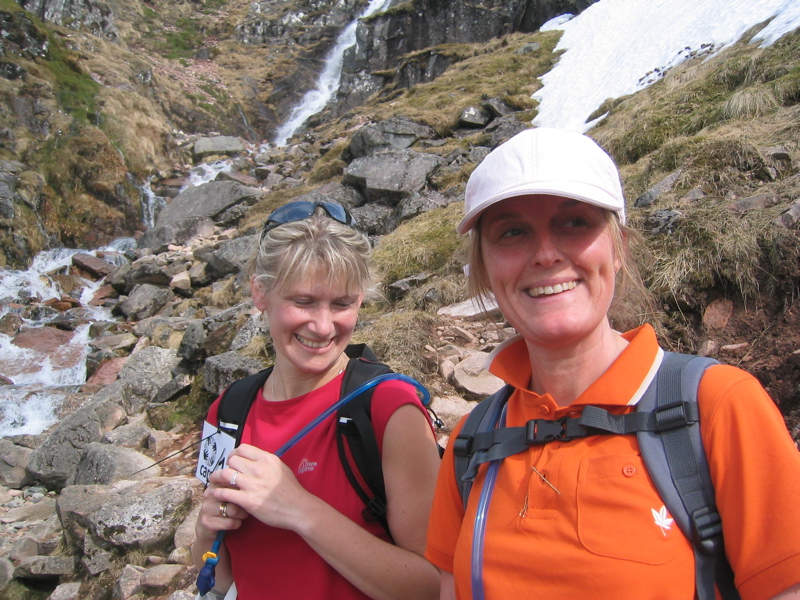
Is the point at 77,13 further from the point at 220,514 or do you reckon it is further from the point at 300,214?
the point at 220,514

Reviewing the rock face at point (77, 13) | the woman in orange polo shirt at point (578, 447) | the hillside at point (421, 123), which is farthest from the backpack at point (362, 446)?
the rock face at point (77, 13)

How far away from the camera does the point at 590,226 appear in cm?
138

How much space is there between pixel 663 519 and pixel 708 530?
8cm

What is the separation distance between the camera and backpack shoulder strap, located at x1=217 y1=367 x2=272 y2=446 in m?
2.04

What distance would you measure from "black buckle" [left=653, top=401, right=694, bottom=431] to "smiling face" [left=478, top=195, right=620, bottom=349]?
1.01 ft

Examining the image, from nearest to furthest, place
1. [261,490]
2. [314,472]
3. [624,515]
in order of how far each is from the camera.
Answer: [624,515], [261,490], [314,472]

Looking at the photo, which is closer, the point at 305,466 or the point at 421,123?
the point at 305,466

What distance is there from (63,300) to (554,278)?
51.6 feet

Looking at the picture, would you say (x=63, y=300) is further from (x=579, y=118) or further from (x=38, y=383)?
(x=579, y=118)

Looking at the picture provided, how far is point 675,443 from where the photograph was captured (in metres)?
1.08

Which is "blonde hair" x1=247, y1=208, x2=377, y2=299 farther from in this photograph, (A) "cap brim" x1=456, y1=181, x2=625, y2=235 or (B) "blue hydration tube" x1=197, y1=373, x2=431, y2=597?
(A) "cap brim" x1=456, y1=181, x2=625, y2=235

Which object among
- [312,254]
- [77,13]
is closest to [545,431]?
[312,254]

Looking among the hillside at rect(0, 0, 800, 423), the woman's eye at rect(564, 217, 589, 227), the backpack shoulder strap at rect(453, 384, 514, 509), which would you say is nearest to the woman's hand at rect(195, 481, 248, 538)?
the backpack shoulder strap at rect(453, 384, 514, 509)

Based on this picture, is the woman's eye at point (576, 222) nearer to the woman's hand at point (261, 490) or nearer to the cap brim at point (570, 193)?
the cap brim at point (570, 193)
